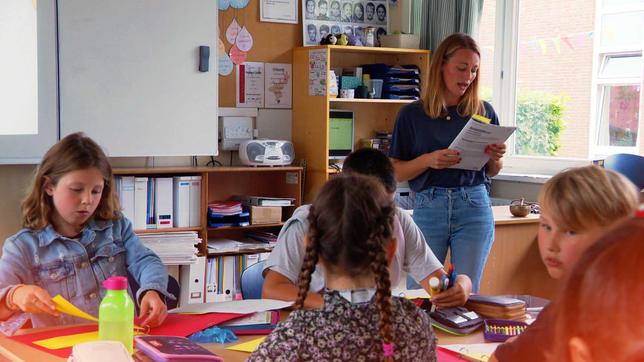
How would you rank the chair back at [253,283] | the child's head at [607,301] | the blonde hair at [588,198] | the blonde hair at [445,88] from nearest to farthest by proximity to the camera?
the child's head at [607,301] → the blonde hair at [588,198] → the chair back at [253,283] → the blonde hair at [445,88]

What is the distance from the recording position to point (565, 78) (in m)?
4.70

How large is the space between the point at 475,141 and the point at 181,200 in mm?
1951

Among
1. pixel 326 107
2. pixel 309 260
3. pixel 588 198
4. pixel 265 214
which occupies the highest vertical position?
pixel 326 107

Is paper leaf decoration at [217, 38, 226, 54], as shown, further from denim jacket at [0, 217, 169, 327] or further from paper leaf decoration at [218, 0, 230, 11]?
denim jacket at [0, 217, 169, 327]

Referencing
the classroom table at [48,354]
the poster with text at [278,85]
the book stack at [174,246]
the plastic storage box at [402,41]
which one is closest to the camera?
the classroom table at [48,354]

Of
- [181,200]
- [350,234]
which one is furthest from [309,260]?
[181,200]

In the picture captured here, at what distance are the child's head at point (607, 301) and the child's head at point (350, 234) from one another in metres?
0.80

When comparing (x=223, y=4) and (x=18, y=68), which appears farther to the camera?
(x=223, y=4)

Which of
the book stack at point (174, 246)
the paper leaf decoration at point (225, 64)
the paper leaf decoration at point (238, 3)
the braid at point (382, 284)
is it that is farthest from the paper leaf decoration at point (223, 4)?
the braid at point (382, 284)

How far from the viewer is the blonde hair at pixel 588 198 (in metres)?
1.56

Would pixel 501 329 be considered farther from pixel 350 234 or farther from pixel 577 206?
pixel 350 234

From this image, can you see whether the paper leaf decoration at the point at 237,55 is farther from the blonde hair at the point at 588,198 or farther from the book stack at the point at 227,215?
the blonde hair at the point at 588,198

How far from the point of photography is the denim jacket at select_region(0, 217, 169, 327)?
7.09 ft

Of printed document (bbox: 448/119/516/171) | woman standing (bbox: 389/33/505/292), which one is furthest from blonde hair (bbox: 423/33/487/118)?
printed document (bbox: 448/119/516/171)
